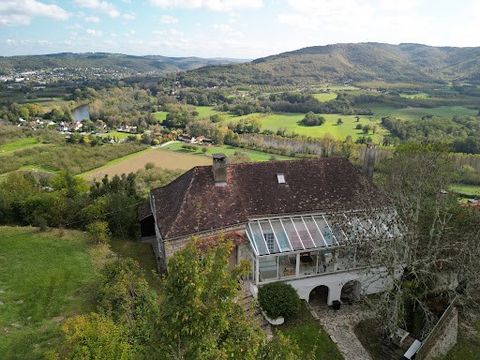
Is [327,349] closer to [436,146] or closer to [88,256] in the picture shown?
[88,256]

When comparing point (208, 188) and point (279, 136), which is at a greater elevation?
point (208, 188)

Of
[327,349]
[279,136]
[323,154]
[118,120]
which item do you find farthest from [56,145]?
[327,349]

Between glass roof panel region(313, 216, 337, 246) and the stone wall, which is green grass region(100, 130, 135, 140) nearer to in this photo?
glass roof panel region(313, 216, 337, 246)

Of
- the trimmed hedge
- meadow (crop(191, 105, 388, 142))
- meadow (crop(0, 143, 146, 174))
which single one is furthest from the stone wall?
meadow (crop(191, 105, 388, 142))

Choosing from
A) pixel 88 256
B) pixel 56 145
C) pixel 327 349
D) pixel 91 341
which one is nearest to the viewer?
pixel 91 341

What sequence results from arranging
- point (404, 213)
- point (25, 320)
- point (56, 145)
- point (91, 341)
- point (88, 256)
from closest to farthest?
point (91, 341), point (25, 320), point (404, 213), point (88, 256), point (56, 145)

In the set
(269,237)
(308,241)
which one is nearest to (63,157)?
(269,237)

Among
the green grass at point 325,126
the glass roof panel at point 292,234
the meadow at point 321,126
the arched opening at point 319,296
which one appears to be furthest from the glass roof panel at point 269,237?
the meadow at point 321,126
